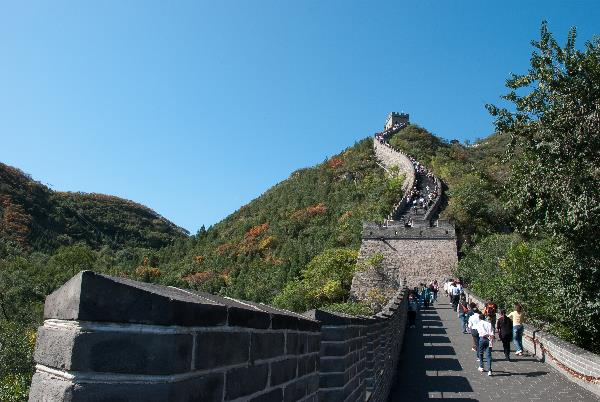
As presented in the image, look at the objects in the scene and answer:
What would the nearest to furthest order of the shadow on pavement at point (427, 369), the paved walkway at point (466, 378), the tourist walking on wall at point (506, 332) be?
the paved walkway at point (466, 378), the shadow on pavement at point (427, 369), the tourist walking on wall at point (506, 332)

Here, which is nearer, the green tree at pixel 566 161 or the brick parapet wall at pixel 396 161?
the green tree at pixel 566 161

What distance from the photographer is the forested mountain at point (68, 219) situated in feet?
230

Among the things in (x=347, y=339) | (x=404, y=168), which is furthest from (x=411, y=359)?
(x=404, y=168)

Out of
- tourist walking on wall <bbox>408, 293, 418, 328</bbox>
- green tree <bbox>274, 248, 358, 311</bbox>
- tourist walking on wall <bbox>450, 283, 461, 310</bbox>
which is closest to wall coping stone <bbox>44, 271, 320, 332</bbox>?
tourist walking on wall <bbox>408, 293, 418, 328</bbox>

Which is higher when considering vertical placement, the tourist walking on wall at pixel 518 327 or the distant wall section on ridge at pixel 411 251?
the distant wall section on ridge at pixel 411 251

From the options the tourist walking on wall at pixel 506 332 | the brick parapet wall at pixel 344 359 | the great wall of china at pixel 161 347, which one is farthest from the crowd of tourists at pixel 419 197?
the great wall of china at pixel 161 347

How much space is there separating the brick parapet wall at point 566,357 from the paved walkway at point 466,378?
0.58ft

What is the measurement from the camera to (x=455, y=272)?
34188mm

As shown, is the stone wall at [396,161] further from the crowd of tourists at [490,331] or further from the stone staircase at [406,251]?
the crowd of tourists at [490,331]

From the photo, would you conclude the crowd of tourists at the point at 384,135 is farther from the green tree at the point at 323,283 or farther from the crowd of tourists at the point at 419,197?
the green tree at the point at 323,283

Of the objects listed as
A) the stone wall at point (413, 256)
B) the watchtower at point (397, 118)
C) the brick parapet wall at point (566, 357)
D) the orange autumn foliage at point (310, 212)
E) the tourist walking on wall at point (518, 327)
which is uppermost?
the watchtower at point (397, 118)

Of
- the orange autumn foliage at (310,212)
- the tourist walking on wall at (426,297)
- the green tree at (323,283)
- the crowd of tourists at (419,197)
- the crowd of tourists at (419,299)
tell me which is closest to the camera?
the crowd of tourists at (419,299)

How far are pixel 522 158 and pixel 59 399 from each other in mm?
13931

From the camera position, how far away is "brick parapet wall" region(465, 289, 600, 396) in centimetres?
1019
